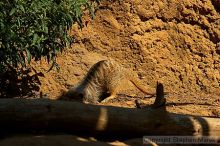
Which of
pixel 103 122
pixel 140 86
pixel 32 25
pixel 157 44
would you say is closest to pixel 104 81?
pixel 140 86

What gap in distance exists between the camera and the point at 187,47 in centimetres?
1072

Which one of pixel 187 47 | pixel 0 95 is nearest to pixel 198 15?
pixel 187 47

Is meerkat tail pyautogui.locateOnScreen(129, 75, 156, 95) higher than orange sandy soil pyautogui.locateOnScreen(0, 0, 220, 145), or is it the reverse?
orange sandy soil pyautogui.locateOnScreen(0, 0, 220, 145)

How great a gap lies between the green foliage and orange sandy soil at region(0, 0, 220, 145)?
335 cm

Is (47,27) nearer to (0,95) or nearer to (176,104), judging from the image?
(0,95)

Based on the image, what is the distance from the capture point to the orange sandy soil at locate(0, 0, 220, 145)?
34.4ft

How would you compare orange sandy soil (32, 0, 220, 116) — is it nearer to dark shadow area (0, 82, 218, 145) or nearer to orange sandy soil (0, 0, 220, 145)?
orange sandy soil (0, 0, 220, 145)

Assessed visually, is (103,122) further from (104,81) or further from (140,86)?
(104,81)

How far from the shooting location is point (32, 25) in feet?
21.6

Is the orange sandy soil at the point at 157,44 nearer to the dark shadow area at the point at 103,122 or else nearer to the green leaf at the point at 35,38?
the green leaf at the point at 35,38

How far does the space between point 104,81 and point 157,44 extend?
4.79 ft

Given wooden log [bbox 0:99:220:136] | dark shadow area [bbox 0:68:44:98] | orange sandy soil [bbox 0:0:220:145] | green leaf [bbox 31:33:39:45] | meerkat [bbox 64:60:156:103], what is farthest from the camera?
orange sandy soil [bbox 0:0:220:145]

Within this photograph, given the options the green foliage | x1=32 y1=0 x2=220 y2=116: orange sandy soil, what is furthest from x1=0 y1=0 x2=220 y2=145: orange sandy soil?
the green foliage

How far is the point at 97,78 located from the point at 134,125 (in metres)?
4.04
